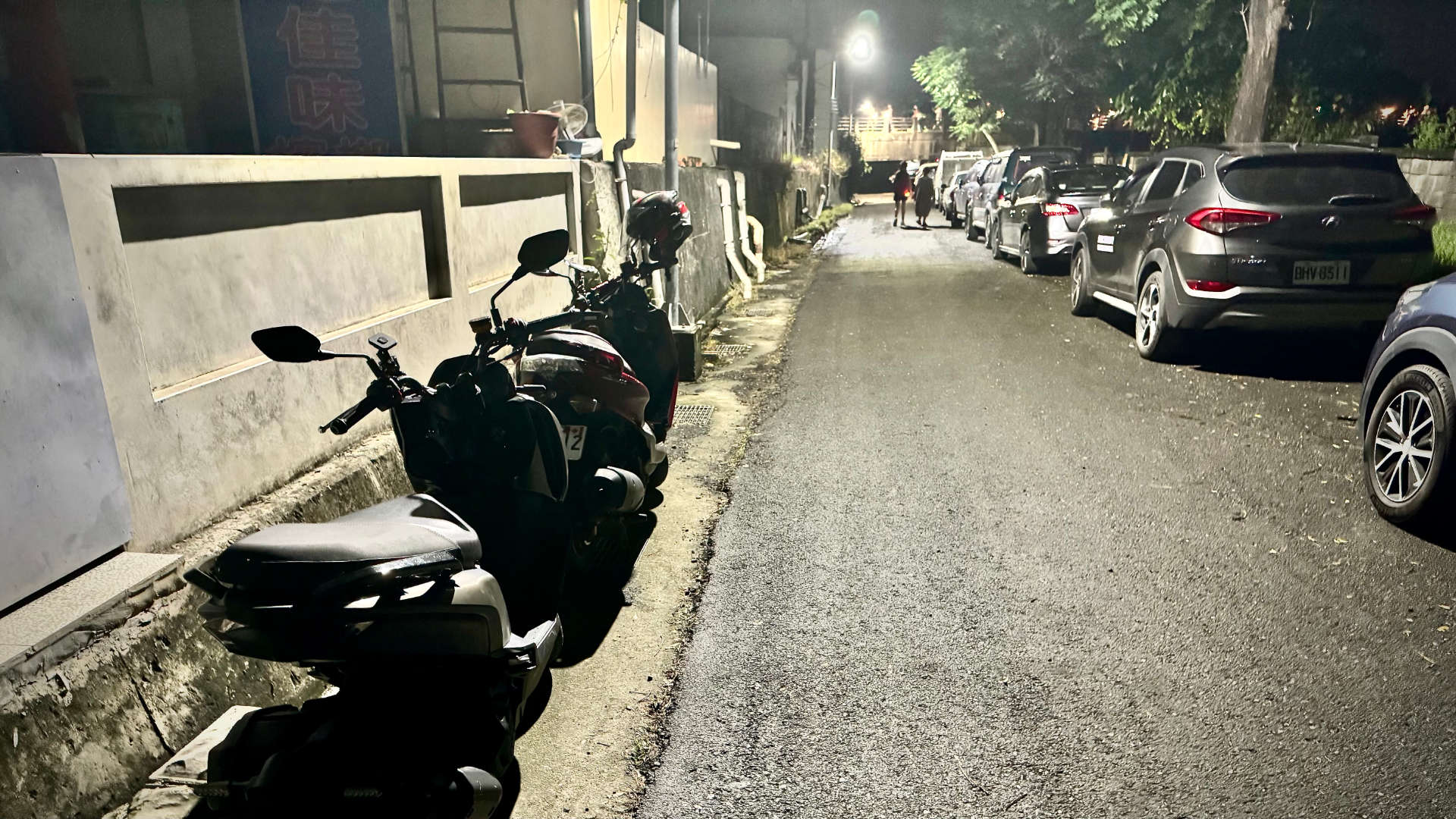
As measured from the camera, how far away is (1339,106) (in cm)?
2225

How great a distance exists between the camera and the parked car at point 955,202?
2473 cm

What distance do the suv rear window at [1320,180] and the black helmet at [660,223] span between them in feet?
16.3

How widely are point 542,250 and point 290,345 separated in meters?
0.95

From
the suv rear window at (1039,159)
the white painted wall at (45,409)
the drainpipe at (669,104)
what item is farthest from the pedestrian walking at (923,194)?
the white painted wall at (45,409)

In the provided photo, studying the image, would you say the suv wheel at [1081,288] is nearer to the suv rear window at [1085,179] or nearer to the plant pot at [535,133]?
the suv rear window at [1085,179]

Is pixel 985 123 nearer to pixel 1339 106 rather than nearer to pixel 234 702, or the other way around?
pixel 1339 106

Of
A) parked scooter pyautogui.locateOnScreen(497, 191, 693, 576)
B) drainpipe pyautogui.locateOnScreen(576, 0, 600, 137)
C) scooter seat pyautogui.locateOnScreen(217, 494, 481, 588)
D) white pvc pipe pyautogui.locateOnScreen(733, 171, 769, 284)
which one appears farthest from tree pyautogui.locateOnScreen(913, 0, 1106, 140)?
scooter seat pyautogui.locateOnScreen(217, 494, 481, 588)

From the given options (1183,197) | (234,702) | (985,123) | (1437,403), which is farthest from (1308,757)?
(985,123)

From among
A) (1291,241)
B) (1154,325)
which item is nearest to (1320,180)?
(1291,241)

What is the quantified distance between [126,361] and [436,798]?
192 cm

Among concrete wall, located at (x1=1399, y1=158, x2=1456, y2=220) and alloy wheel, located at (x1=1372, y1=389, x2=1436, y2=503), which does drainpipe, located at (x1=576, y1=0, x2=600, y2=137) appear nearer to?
alloy wheel, located at (x1=1372, y1=389, x2=1436, y2=503)

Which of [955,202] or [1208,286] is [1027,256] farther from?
[955,202]

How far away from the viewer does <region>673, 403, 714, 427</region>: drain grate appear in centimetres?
677

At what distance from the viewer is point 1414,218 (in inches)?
280
